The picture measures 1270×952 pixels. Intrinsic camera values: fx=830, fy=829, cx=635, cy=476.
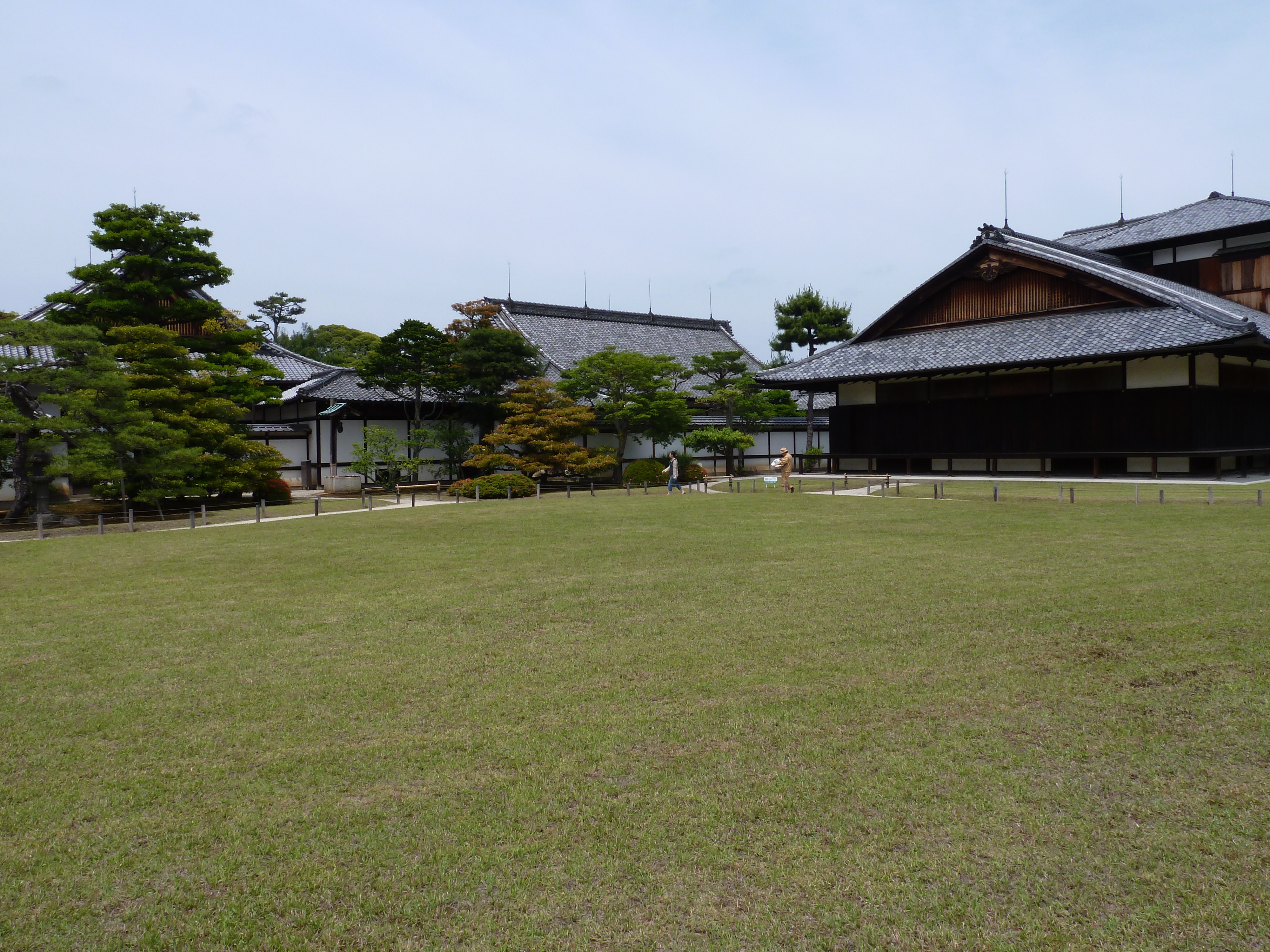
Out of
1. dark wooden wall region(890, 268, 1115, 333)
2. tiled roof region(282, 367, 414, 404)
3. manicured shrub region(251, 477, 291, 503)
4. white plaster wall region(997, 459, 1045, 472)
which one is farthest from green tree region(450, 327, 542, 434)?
white plaster wall region(997, 459, 1045, 472)

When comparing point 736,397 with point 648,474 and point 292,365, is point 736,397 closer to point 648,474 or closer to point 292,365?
point 648,474

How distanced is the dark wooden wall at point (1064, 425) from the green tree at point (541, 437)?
9414mm

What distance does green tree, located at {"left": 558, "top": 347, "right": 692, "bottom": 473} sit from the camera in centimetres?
3059

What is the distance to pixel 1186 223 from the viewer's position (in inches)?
1211

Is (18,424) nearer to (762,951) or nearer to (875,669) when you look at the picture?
(875,669)

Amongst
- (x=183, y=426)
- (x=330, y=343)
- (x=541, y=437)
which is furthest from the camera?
(x=330, y=343)

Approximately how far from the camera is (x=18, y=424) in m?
18.0

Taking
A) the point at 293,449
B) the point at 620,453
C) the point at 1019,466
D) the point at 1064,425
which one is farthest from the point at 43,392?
the point at 1064,425

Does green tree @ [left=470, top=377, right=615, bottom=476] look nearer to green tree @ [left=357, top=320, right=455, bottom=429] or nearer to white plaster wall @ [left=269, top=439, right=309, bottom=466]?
green tree @ [left=357, top=320, right=455, bottom=429]

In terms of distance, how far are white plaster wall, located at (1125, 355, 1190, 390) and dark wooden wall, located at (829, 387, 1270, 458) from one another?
0.21 m

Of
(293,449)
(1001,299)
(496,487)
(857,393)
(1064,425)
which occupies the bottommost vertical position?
(496,487)

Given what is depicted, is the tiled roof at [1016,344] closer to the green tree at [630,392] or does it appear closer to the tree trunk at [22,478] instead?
the green tree at [630,392]

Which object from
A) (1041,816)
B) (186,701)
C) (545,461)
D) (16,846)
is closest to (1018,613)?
(1041,816)

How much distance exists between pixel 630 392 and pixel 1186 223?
21575mm
